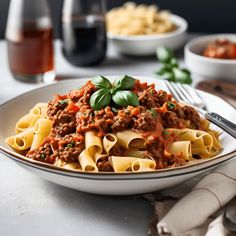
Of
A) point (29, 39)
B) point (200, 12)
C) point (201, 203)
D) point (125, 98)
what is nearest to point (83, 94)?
point (125, 98)

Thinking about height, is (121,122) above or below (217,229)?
above

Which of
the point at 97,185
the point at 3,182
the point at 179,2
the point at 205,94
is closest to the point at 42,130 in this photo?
the point at 3,182

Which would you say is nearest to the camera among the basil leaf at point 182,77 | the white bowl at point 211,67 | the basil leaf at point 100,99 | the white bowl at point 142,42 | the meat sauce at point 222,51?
the basil leaf at point 100,99

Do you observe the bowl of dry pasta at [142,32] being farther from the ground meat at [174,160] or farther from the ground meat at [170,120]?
the ground meat at [174,160]

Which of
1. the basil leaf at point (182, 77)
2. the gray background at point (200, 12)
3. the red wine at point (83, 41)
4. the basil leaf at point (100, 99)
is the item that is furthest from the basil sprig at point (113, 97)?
the gray background at point (200, 12)

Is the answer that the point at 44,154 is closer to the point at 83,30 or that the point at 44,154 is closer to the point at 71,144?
the point at 71,144

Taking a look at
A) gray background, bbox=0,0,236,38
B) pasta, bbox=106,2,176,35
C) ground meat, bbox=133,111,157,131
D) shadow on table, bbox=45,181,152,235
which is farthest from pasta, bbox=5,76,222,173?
gray background, bbox=0,0,236,38
